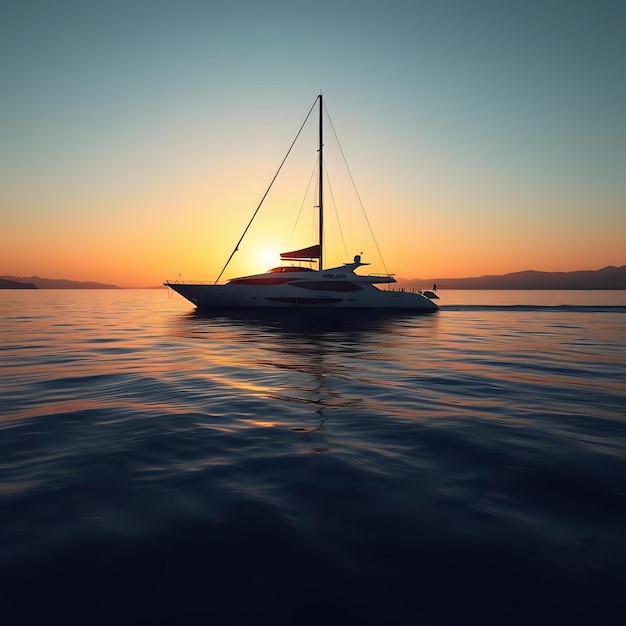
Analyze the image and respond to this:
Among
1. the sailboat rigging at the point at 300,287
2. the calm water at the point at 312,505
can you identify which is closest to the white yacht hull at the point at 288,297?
the sailboat rigging at the point at 300,287

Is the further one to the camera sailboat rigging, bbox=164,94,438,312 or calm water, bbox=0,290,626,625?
sailboat rigging, bbox=164,94,438,312

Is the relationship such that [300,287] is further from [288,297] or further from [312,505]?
[312,505]

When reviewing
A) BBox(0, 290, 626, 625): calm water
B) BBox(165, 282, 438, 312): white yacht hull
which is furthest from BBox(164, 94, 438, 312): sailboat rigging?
BBox(0, 290, 626, 625): calm water

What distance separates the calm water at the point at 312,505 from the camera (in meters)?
2.20

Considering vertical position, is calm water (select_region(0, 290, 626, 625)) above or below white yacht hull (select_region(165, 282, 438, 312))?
below

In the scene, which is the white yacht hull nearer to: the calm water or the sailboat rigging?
the sailboat rigging

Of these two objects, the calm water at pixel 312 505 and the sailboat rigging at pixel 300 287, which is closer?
the calm water at pixel 312 505

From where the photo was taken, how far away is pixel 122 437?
483cm

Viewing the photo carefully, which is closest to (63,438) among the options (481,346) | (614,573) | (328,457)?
(328,457)

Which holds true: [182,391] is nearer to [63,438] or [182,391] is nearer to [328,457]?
[63,438]

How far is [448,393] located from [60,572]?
21.2 feet

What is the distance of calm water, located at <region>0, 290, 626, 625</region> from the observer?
220cm

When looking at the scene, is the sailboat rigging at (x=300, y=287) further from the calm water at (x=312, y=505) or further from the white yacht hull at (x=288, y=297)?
the calm water at (x=312, y=505)

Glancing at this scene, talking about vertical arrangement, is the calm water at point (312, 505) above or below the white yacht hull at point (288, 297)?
below
